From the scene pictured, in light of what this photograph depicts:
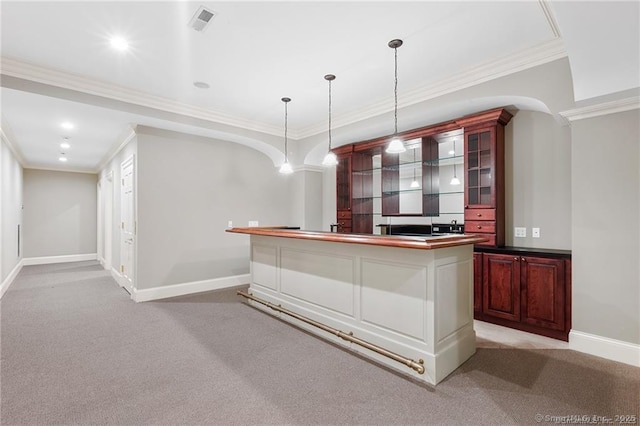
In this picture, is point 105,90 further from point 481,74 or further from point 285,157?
point 481,74

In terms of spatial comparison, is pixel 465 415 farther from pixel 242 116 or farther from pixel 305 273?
pixel 242 116

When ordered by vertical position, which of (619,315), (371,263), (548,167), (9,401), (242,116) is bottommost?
(9,401)

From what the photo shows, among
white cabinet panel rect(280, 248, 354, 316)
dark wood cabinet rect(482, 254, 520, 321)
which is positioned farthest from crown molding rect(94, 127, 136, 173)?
dark wood cabinet rect(482, 254, 520, 321)

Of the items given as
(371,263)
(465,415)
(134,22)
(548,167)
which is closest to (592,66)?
(548,167)

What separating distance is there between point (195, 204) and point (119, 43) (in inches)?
105

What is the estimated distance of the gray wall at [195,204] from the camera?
471 centimetres

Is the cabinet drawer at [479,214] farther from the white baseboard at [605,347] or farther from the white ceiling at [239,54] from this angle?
the white ceiling at [239,54]

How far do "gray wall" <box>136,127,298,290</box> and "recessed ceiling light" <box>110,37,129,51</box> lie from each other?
1810 mm

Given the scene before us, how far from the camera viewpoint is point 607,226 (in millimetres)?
2773

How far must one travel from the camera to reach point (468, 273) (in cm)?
279

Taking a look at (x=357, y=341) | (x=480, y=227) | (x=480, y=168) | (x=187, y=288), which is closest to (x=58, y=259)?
(x=187, y=288)

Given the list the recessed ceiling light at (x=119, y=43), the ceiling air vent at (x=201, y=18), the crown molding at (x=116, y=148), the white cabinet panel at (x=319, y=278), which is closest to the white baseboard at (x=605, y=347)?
the white cabinet panel at (x=319, y=278)

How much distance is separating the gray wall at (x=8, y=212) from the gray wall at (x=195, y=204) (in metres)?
2.43

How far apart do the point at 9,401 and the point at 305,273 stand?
→ 2451 millimetres
